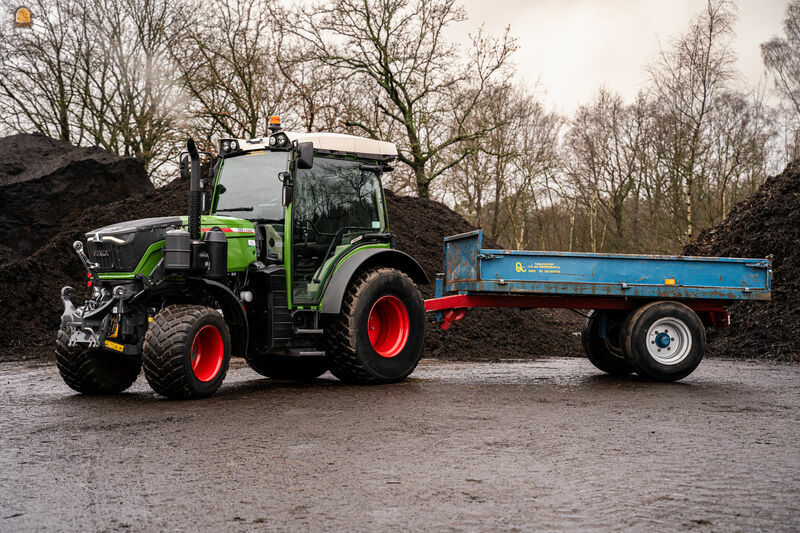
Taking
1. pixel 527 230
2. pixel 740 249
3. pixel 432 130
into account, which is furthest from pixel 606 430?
pixel 527 230

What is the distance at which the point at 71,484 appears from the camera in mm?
4266

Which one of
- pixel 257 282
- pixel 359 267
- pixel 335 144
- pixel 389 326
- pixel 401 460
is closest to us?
pixel 401 460

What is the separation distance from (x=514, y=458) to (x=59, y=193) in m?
15.8

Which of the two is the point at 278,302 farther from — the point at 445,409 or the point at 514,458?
the point at 514,458

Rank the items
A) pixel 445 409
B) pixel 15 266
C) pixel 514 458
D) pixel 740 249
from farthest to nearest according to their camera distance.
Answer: pixel 740 249, pixel 15 266, pixel 445 409, pixel 514 458

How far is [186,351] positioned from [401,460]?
274 cm

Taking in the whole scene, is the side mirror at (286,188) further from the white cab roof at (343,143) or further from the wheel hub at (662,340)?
the wheel hub at (662,340)

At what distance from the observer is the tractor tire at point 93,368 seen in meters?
7.47

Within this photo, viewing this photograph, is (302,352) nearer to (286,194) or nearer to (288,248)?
(288,248)

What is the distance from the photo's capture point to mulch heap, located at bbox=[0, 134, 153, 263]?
17.2 metres

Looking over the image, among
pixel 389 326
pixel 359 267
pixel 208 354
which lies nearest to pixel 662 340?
pixel 389 326

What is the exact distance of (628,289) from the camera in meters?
9.16

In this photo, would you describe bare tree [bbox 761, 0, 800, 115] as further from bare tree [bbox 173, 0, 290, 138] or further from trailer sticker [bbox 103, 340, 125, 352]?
trailer sticker [bbox 103, 340, 125, 352]

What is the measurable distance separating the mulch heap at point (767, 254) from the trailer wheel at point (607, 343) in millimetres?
3854
